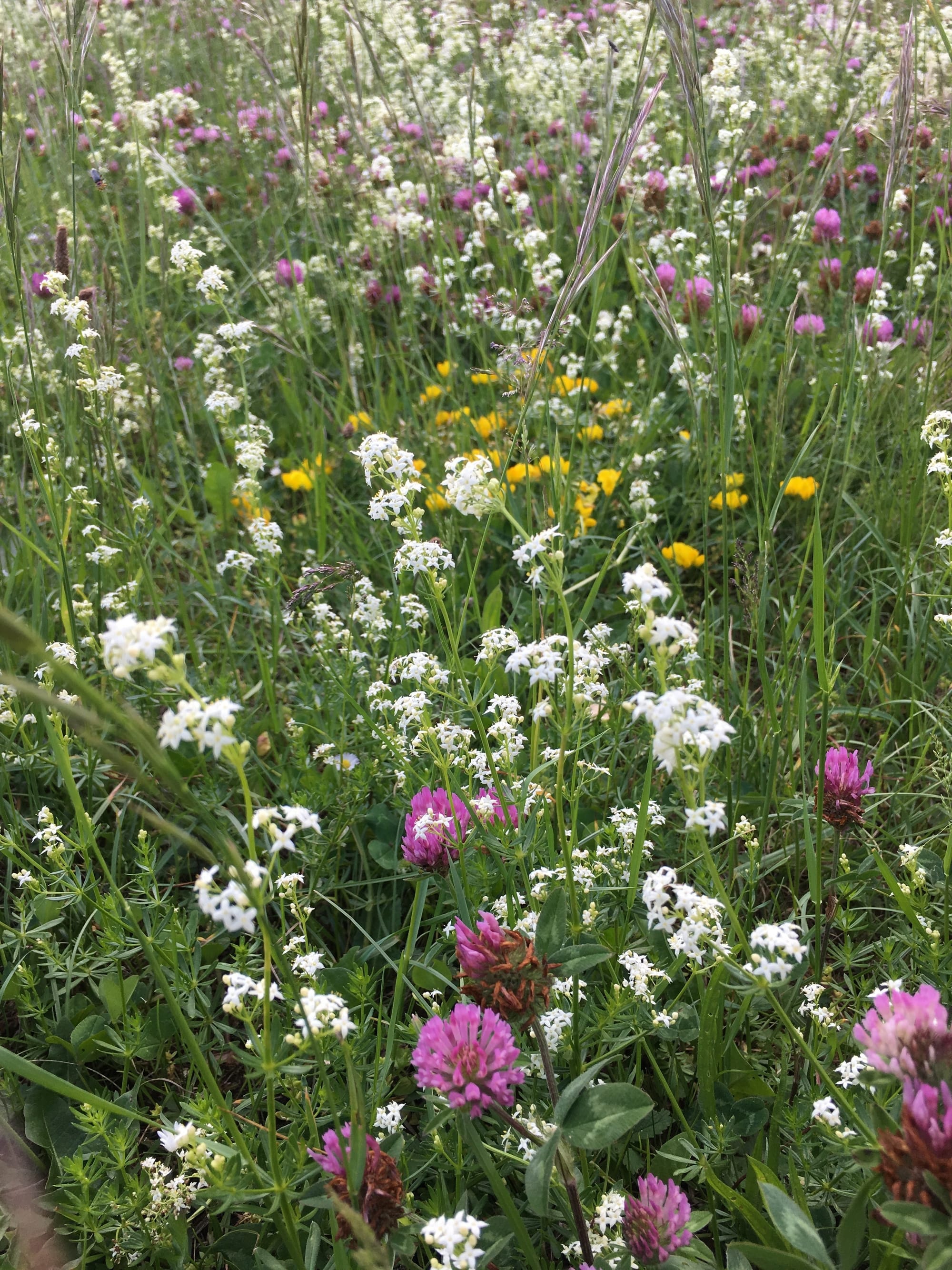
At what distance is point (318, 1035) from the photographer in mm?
1112

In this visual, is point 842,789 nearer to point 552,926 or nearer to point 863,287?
point 552,926

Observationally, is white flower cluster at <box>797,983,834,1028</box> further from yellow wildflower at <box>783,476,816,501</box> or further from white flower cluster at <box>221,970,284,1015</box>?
yellow wildflower at <box>783,476,816,501</box>

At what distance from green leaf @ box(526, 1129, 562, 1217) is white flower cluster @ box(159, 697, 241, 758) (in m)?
0.55

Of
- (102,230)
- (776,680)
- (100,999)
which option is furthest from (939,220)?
(102,230)

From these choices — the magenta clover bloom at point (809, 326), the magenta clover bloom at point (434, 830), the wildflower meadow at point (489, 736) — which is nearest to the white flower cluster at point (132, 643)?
the wildflower meadow at point (489, 736)

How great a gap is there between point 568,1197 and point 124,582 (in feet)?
6.19

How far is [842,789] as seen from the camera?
62.5 inches

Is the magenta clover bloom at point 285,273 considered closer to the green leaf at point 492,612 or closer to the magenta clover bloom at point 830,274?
the magenta clover bloom at point 830,274

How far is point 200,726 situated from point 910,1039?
0.69m

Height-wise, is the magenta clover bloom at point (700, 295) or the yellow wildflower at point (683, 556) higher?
the magenta clover bloom at point (700, 295)

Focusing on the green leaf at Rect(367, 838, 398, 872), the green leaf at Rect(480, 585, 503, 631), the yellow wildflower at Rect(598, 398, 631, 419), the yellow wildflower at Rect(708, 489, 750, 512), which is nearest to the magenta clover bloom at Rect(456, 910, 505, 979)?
the green leaf at Rect(367, 838, 398, 872)

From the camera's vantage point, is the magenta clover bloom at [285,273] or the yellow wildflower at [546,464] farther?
the magenta clover bloom at [285,273]

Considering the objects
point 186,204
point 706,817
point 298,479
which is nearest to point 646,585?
point 706,817

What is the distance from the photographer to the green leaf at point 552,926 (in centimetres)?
120
